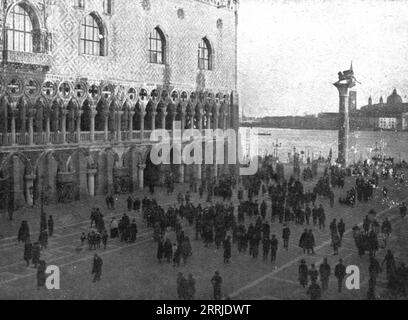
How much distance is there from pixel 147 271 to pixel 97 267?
6.00 ft

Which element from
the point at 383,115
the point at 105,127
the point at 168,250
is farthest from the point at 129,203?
the point at 383,115

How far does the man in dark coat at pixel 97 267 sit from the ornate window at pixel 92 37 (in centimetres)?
1726

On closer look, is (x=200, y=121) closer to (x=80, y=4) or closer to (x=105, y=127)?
(x=105, y=127)

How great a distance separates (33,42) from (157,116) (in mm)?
11086

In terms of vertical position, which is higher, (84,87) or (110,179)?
(84,87)

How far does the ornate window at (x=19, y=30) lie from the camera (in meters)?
25.9

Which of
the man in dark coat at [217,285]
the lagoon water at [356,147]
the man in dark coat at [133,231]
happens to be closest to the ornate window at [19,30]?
the man in dark coat at [133,231]

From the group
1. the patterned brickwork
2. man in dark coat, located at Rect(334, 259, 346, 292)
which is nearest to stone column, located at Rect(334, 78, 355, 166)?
the patterned brickwork

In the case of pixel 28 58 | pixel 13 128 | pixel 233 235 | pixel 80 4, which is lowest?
pixel 233 235

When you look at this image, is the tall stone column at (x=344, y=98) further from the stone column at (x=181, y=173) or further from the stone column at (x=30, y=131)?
the stone column at (x=30, y=131)

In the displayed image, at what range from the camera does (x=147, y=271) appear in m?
16.2

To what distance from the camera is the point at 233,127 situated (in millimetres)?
41125
